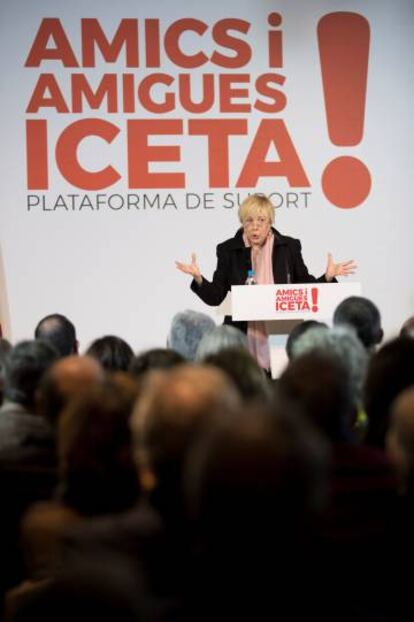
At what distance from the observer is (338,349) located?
11.8ft

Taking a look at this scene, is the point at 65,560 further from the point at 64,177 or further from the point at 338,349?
the point at 64,177

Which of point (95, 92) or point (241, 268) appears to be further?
point (95, 92)

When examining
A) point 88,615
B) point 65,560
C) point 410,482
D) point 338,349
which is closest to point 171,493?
point 65,560

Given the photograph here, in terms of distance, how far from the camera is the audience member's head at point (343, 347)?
137 inches

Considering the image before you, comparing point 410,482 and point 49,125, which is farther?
point 49,125

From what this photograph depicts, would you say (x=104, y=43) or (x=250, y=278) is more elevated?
(x=104, y=43)

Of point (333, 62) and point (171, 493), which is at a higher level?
point (333, 62)

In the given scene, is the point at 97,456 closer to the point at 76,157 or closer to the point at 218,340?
the point at 218,340

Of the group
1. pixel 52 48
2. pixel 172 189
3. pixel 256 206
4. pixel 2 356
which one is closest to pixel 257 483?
pixel 2 356

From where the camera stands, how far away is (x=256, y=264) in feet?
22.6

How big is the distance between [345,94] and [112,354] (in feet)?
15.6

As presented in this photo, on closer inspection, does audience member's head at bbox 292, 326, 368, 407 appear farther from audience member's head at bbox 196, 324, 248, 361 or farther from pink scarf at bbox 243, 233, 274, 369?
pink scarf at bbox 243, 233, 274, 369

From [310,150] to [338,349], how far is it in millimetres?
4873

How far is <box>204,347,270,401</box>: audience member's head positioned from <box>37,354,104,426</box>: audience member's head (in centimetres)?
37
